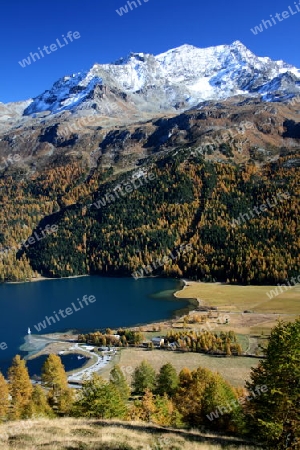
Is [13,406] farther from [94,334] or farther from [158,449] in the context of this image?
[94,334]

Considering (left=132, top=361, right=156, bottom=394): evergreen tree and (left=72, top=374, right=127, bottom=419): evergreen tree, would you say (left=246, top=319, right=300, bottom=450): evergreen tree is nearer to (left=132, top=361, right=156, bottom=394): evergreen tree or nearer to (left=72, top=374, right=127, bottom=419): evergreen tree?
(left=72, top=374, right=127, bottom=419): evergreen tree

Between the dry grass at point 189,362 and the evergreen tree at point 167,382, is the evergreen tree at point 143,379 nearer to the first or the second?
the evergreen tree at point 167,382

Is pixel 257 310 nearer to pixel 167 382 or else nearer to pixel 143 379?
pixel 143 379

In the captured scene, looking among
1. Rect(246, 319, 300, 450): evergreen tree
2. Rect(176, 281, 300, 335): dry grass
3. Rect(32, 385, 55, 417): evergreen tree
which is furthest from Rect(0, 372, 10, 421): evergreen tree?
Rect(176, 281, 300, 335): dry grass

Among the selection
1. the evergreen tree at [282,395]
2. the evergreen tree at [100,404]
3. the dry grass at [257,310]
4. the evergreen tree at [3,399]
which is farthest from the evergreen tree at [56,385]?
the dry grass at [257,310]

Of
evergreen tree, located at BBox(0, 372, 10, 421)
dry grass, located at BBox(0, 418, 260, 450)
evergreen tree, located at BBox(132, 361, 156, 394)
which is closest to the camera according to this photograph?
dry grass, located at BBox(0, 418, 260, 450)

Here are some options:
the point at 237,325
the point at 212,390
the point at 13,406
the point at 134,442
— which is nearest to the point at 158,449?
the point at 134,442
